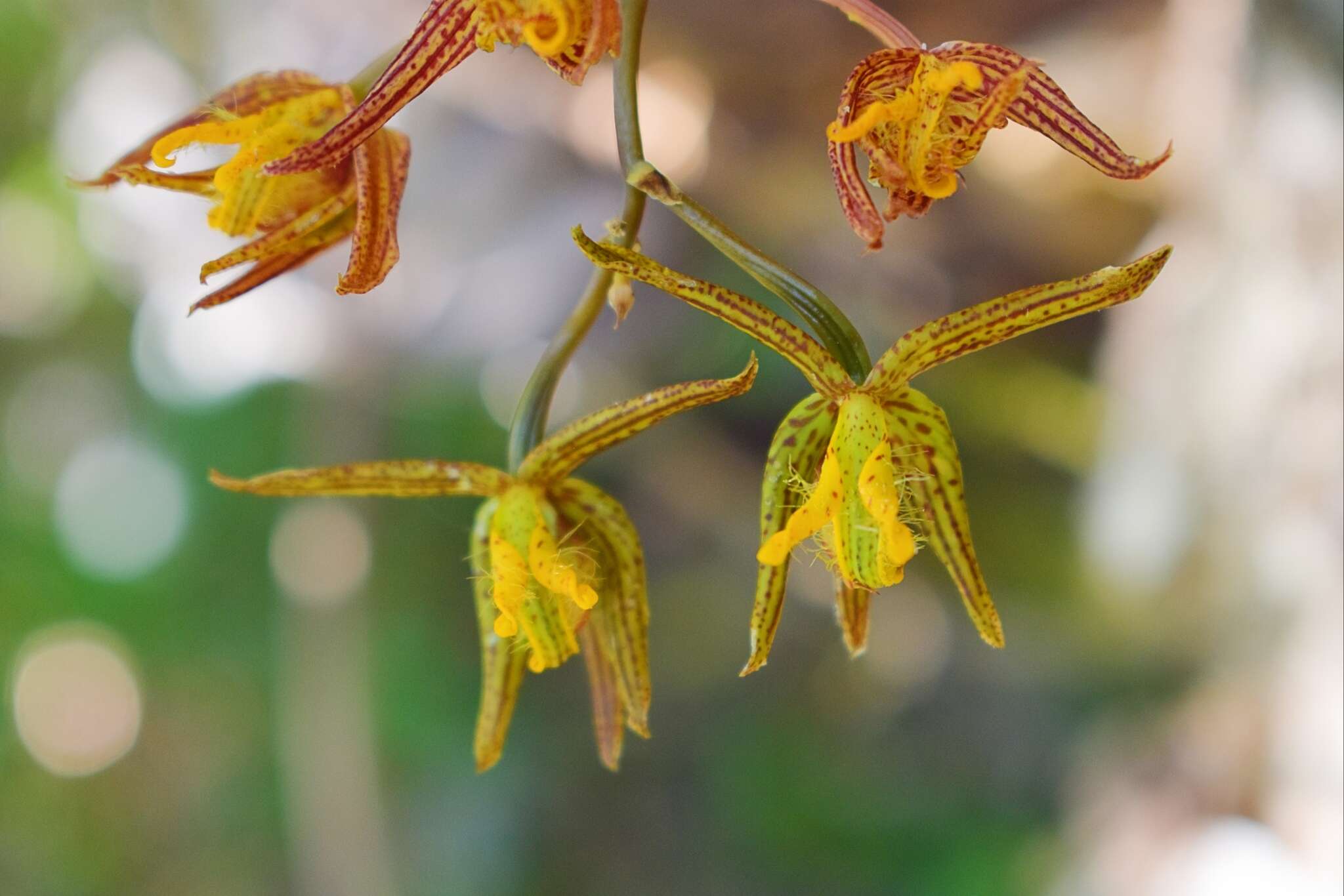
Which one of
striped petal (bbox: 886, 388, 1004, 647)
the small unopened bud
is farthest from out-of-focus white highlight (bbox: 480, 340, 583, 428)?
striped petal (bbox: 886, 388, 1004, 647)

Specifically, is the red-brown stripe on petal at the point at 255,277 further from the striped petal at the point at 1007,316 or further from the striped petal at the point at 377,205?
the striped petal at the point at 1007,316

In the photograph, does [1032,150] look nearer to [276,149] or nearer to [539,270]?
[539,270]

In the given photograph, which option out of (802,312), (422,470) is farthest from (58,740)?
(802,312)

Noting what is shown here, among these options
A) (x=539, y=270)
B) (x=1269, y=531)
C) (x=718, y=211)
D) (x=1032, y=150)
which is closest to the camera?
(x=1269, y=531)

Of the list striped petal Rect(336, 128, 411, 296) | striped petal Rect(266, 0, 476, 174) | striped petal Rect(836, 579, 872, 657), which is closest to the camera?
striped petal Rect(266, 0, 476, 174)

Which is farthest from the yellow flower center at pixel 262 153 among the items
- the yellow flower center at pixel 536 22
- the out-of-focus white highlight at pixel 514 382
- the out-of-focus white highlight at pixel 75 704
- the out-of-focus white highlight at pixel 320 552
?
the out-of-focus white highlight at pixel 75 704

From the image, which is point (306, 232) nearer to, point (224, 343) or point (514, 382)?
point (514, 382)

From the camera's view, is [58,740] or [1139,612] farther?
[58,740]

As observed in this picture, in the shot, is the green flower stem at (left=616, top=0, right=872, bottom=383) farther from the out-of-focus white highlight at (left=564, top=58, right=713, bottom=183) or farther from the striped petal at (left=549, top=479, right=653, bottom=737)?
the out-of-focus white highlight at (left=564, top=58, right=713, bottom=183)
